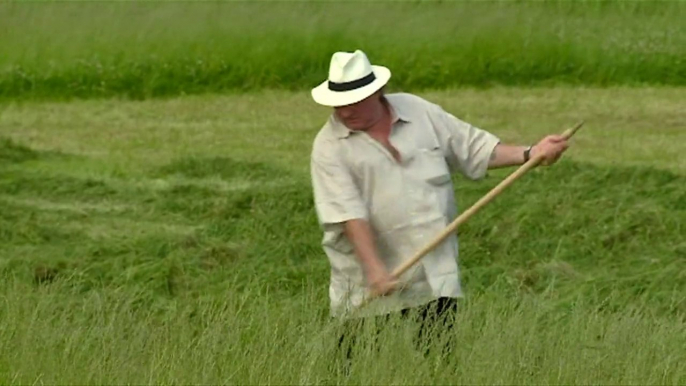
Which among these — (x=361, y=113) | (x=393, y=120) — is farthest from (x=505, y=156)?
(x=361, y=113)

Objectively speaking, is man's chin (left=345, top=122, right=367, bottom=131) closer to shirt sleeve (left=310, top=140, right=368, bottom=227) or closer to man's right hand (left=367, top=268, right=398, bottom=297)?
shirt sleeve (left=310, top=140, right=368, bottom=227)

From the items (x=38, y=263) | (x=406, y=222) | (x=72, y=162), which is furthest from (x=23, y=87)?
(x=406, y=222)

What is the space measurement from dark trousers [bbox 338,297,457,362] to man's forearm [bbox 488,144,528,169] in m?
0.43

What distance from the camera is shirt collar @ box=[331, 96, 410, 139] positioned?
5043mm

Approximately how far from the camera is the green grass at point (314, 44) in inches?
573

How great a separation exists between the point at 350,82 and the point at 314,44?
10.1 metres

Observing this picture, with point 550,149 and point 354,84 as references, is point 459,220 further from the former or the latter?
point 354,84

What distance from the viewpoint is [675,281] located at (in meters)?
6.79

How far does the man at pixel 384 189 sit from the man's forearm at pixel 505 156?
0.10 ft

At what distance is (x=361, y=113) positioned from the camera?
5.02m

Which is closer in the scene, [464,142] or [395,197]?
[395,197]

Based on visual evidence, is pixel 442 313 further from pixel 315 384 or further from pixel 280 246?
pixel 280 246

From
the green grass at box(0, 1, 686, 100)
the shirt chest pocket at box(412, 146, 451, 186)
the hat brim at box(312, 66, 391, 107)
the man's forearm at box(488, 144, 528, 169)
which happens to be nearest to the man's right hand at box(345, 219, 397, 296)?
the shirt chest pocket at box(412, 146, 451, 186)

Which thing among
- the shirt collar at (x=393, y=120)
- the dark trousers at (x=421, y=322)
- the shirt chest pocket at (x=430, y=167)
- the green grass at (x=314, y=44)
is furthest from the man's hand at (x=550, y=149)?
the green grass at (x=314, y=44)
